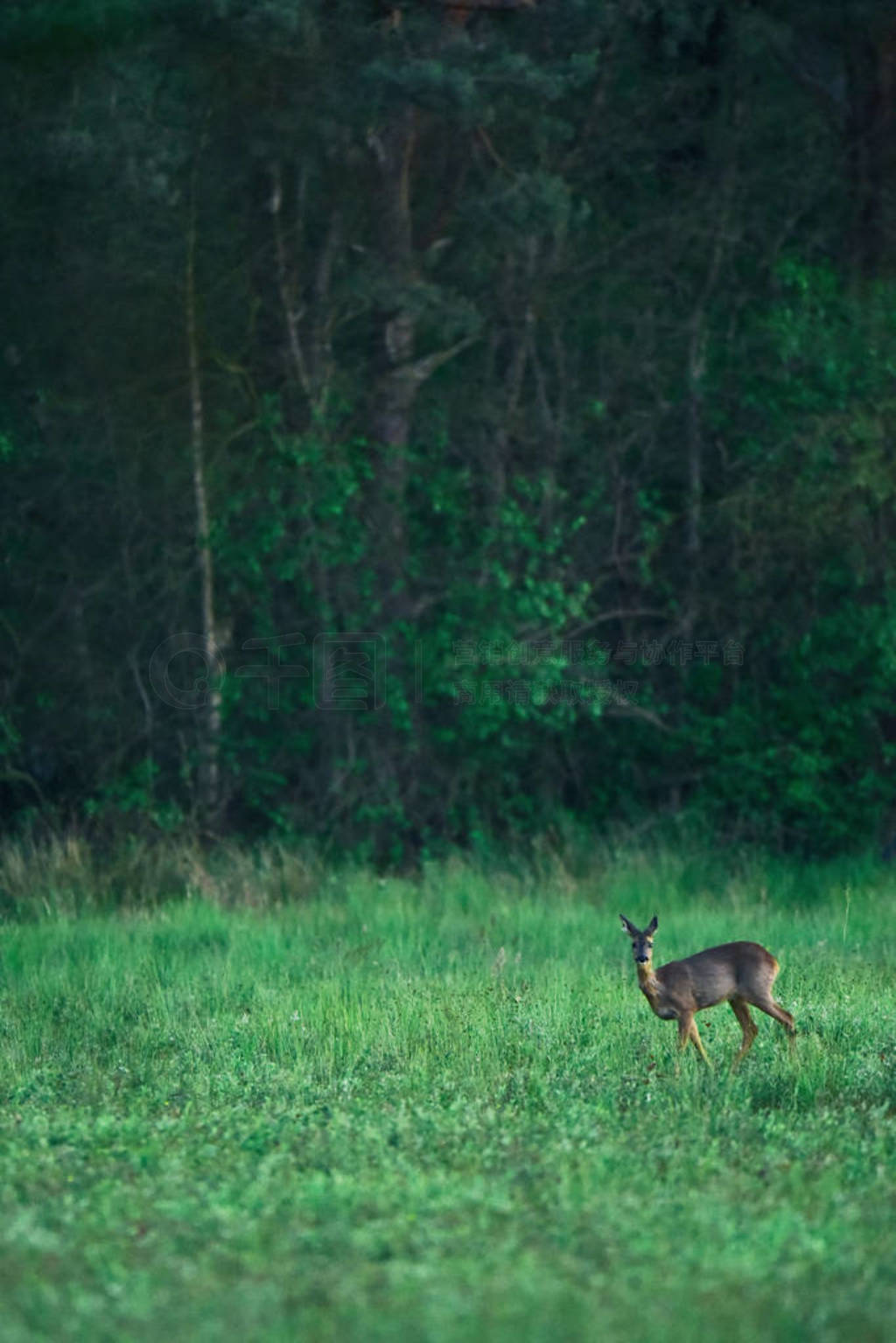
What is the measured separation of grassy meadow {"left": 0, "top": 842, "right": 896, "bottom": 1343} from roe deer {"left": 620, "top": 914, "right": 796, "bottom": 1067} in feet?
0.53

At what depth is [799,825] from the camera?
17766 millimetres

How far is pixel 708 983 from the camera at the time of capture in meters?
8.79

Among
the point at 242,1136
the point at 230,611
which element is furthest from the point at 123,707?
the point at 242,1136

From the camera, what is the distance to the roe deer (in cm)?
877

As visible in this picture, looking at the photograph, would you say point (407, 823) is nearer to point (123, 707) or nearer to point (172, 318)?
point (123, 707)

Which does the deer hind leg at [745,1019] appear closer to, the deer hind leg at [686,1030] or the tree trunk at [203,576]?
the deer hind leg at [686,1030]

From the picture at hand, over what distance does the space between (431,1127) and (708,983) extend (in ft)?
6.84

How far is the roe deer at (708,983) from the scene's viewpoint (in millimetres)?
8773

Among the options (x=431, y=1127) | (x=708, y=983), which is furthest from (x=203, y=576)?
(x=431, y=1127)
